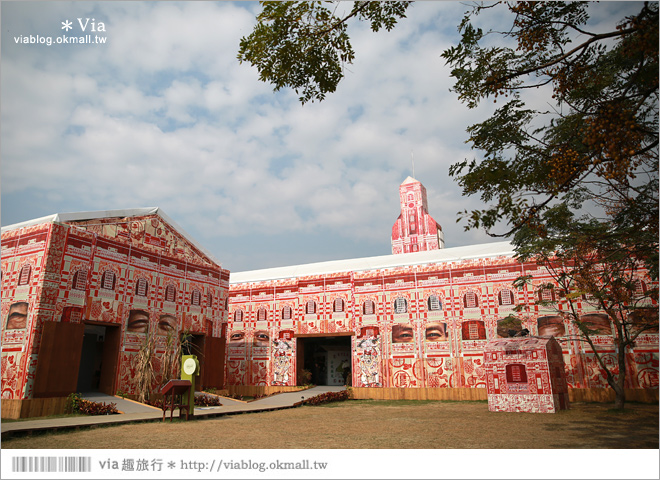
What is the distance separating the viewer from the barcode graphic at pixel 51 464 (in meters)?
4.76

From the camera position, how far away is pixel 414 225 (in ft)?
117

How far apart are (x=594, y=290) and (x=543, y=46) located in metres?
8.30

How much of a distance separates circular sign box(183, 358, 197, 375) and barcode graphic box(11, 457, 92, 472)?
18.9ft

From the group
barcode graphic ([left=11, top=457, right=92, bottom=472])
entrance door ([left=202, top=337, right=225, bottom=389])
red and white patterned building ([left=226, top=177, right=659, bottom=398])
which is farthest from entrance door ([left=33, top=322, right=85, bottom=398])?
red and white patterned building ([left=226, top=177, right=659, bottom=398])

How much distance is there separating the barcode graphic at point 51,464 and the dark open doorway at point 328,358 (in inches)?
662

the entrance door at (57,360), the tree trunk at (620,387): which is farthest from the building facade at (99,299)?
the tree trunk at (620,387)

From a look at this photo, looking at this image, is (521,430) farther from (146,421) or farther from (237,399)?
(237,399)

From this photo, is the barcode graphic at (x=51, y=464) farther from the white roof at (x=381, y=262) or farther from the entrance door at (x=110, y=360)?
the white roof at (x=381, y=262)

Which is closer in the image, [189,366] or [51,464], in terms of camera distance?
[51,464]

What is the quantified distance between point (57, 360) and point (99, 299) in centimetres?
218

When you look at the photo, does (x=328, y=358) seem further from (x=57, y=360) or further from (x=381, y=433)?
(x=381, y=433)

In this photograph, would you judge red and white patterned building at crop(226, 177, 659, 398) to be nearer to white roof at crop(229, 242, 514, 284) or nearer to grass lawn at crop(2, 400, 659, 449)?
white roof at crop(229, 242, 514, 284)

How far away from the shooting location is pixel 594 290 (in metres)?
11.6

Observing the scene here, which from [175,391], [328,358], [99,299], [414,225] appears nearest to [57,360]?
[99,299]
